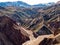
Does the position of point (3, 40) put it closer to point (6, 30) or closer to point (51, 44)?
point (6, 30)

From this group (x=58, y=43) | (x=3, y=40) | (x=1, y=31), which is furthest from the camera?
(x=1, y=31)

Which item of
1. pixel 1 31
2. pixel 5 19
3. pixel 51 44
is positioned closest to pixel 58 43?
pixel 51 44

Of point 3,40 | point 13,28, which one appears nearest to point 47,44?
point 3,40

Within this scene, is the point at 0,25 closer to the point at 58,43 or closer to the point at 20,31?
the point at 20,31

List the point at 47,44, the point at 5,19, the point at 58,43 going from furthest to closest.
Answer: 1. the point at 5,19
2. the point at 47,44
3. the point at 58,43

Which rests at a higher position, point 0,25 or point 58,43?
point 58,43

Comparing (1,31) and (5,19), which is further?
(5,19)
